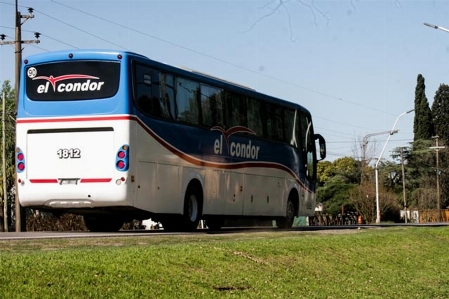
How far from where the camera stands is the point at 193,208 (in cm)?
2619

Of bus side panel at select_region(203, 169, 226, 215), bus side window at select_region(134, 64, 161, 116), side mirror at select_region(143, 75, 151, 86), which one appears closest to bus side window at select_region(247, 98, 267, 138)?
bus side panel at select_region(203, 169, 226, 215)

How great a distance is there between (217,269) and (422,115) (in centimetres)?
10203

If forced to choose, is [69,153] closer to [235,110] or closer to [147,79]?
[147,79]

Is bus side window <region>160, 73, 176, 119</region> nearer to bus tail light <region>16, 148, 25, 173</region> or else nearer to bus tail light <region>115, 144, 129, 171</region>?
bus tail light <region>115, 144, 129, 171</region>

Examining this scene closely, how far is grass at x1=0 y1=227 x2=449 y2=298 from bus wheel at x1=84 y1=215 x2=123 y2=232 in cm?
672

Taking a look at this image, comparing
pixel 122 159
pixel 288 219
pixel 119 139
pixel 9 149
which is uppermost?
pixel 9 149

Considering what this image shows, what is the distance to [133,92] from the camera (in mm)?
22750

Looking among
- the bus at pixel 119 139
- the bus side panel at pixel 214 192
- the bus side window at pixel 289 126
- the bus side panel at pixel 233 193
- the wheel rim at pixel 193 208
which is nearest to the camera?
the bus at pixel 119 139

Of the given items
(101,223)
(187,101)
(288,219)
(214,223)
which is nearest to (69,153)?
(187,101)

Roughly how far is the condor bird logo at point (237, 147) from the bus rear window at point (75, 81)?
15.3 feet

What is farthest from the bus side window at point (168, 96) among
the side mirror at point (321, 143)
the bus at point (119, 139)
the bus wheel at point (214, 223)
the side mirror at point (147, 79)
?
the side mirror at point (321, 143)

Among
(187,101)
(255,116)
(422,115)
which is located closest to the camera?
(187,101)

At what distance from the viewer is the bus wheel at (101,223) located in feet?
87.5

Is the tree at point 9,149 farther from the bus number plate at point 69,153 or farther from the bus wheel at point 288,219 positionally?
the bus number plate at point 69,153
